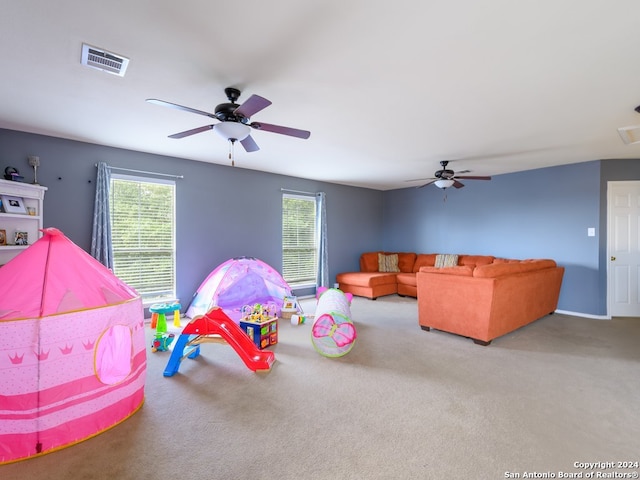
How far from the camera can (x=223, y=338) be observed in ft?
9.90

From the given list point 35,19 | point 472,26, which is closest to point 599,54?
point 472,26

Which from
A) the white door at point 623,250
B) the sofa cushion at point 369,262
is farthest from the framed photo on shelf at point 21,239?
the white door at point 623,250

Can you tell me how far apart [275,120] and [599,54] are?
266 centimetres

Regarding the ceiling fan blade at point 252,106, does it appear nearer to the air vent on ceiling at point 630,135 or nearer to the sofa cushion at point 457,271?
the sofa cushion at point 457,271

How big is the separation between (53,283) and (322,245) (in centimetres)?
485

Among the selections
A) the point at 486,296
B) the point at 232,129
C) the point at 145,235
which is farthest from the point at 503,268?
the point at 145,235

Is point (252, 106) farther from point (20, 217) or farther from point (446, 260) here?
point (446, 260)

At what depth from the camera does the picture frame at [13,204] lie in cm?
328

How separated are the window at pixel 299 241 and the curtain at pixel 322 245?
0.15 meters

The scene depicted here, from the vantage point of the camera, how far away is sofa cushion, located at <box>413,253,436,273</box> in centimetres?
687

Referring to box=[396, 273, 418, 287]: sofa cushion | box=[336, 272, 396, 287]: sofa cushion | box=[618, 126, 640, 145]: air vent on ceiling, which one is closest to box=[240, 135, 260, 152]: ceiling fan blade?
box=[618, 126, 640, 145]: air vent on ceiling

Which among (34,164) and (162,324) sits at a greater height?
(34,164)

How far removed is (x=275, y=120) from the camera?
3293 millimetres

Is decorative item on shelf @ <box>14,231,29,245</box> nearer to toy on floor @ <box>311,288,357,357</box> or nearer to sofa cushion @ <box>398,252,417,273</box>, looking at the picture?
toy on floor @ <box>311,288,357,357</box>
